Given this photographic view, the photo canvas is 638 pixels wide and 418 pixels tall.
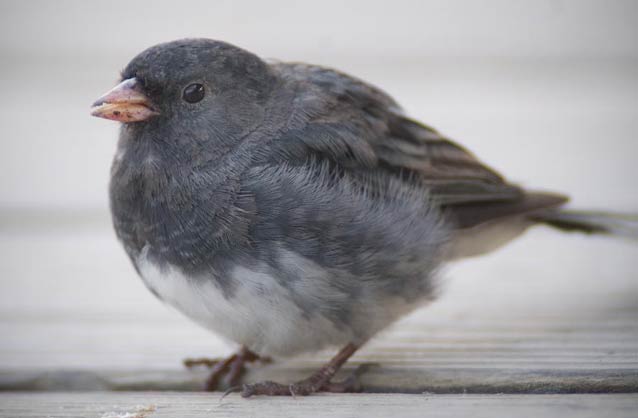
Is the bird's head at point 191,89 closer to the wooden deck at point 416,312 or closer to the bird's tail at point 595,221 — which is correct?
the wooden deck at point 416,312

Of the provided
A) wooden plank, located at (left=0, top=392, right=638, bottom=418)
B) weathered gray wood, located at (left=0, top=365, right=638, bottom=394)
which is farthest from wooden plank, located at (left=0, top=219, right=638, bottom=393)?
wooden plank, located at (left=0, top=392, right=638, bottom=418)

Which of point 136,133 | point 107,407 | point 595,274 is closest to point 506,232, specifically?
point 595,274

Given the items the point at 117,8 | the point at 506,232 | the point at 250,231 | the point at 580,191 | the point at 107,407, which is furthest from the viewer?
the point at 117,8

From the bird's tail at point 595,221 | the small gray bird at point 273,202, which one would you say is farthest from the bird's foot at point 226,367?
the bird's tail at point 595,221

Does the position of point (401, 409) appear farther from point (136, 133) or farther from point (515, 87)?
point (515, 87)

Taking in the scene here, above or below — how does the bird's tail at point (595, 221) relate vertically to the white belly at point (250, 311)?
above

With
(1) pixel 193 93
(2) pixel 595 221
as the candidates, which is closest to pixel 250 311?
(1) pixel 193 93

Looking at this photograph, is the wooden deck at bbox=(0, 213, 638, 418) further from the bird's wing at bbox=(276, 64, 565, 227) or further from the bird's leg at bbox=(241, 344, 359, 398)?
the bird's wing at bbox=(276, 64, 565, 227)
